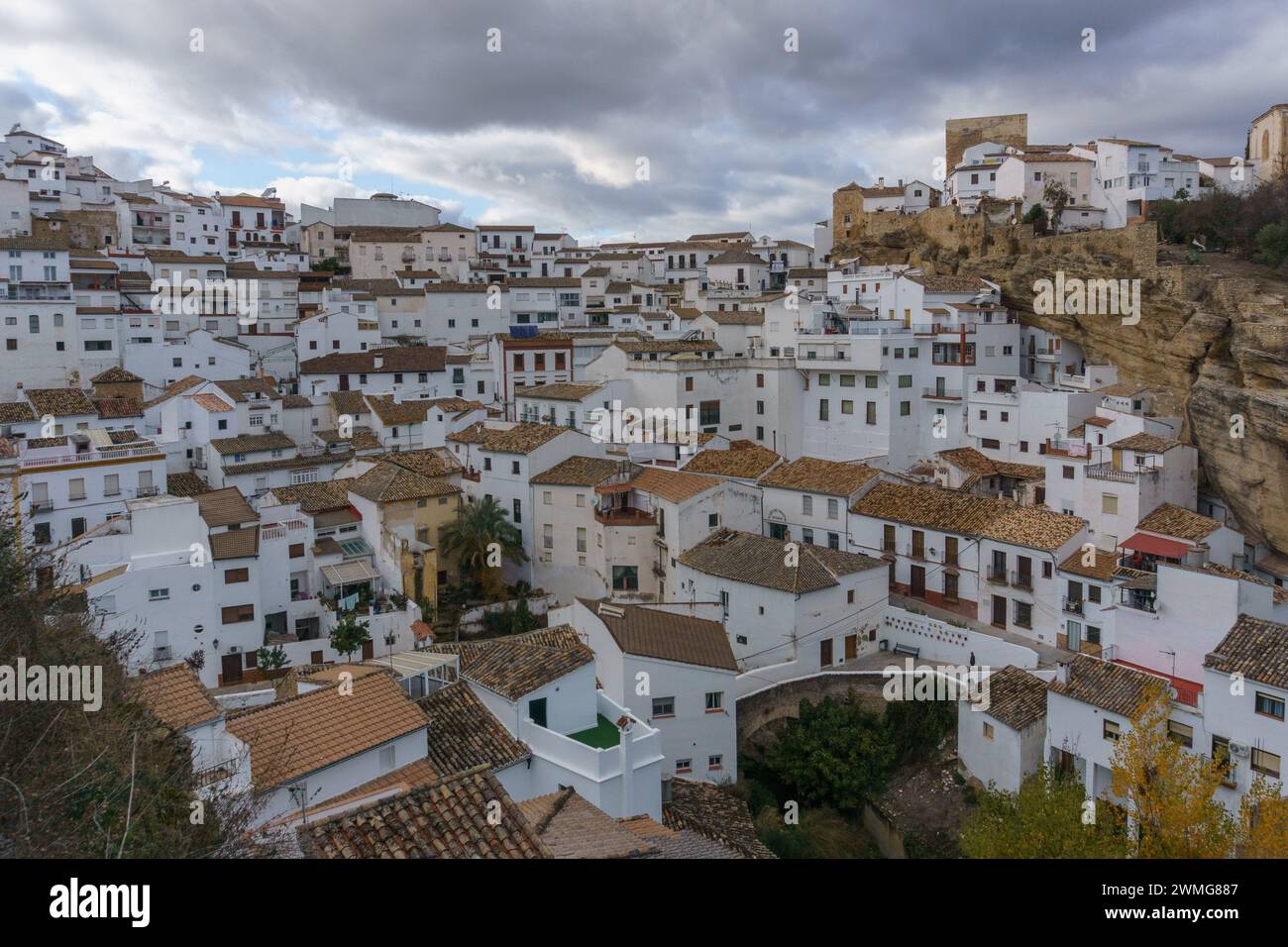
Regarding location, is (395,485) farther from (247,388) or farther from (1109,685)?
(1109,685)

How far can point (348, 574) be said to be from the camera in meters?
22.1

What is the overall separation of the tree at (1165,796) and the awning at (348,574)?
16.0 m

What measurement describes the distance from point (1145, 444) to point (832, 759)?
12.4m

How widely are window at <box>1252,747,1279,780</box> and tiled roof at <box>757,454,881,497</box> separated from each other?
36.9 feet

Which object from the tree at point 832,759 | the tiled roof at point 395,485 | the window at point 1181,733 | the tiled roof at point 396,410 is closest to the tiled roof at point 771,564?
the tree at point 832,759

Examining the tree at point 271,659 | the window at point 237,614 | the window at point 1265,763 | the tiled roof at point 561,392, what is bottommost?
the window at point 1265,763

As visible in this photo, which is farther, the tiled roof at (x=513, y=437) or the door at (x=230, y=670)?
the tiled roof at (x=513, y=437)

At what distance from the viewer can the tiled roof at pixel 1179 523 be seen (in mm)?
21141

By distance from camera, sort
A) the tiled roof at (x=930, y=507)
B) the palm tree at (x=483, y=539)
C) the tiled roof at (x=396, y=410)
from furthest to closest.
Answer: the tiled roof at (x=396, y=410)
the palm tree at (x=483, y=539)
the tiled roof at (x=930, y=507)

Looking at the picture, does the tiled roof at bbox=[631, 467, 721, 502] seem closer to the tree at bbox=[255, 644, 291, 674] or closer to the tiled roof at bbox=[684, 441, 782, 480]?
the tiled roof at bbox=[684, 441, 782, 480]

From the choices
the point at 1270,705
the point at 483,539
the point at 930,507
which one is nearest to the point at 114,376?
the point at 483,539

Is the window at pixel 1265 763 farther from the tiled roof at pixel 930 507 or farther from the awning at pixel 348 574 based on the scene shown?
the awning at pixel 348 574

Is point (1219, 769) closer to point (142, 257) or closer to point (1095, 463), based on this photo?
point (1095, 463)

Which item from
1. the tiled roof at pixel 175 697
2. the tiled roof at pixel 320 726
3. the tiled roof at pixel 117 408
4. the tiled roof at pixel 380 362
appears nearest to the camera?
the tiled roof at pixel 320 726
